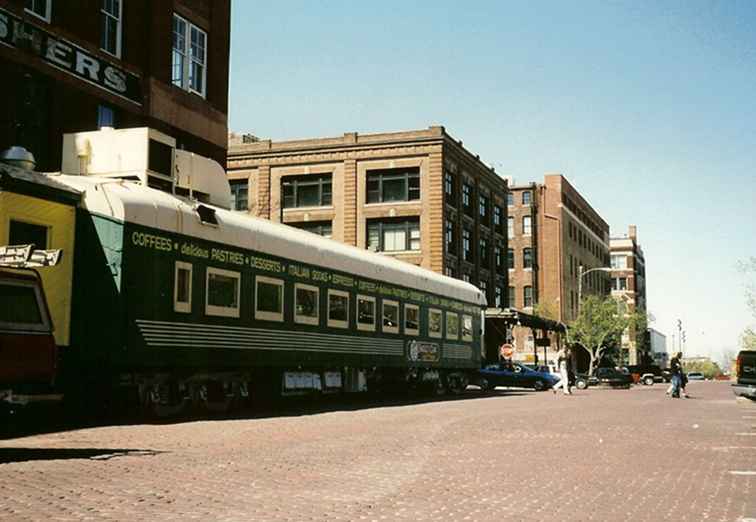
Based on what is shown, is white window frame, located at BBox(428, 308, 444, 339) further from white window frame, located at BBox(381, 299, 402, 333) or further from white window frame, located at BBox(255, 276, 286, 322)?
white window frame, located at BBox(255, 276, 286, 322)

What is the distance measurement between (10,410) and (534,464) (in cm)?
655

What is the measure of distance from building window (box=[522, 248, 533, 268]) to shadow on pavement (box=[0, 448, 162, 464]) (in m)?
79.4

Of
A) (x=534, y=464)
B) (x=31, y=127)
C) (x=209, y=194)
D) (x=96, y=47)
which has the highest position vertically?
(x=96, y=47)

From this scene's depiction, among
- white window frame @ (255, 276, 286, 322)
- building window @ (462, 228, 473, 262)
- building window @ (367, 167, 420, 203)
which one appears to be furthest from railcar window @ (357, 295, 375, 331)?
building window @ (462, 228, 473, 262)

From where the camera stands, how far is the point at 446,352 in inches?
1303

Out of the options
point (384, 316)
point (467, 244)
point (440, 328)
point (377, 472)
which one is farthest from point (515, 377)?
point (377, 472)

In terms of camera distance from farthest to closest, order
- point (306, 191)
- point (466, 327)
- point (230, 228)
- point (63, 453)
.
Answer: point (306, 191), point (466, 327), point (230, 228), point (63, 453)

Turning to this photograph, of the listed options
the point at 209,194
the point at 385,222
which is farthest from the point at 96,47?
the point at 385,222

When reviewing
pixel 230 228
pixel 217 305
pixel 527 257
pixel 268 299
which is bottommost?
pixel 217 305

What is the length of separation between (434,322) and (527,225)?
61.1m

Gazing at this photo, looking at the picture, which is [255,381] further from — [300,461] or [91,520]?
[91,520]

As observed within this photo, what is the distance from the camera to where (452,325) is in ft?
111

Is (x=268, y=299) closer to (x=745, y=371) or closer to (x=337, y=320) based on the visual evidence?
(x=337, y=320)

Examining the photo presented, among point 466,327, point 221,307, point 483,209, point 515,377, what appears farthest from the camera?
point 483,209
